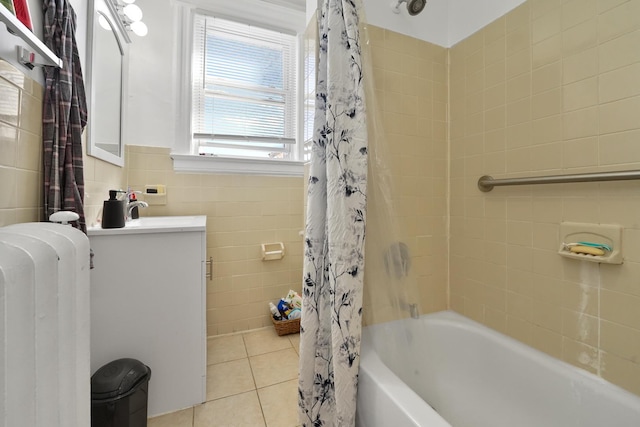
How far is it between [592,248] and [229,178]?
1.99 m

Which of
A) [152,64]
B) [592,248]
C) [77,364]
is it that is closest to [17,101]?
[77,364]

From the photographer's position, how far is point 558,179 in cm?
85

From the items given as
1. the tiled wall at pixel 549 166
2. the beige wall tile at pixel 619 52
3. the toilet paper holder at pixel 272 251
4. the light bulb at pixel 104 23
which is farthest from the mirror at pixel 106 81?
the beige wall tile at pixel 619 52

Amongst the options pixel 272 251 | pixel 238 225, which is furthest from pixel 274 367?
pixel 238 225

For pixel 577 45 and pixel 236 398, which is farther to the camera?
pixel 236 398

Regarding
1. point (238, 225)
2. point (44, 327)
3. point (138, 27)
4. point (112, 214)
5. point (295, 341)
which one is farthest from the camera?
point (238, 225)

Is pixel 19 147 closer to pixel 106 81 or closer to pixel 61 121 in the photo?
pixel 61 121

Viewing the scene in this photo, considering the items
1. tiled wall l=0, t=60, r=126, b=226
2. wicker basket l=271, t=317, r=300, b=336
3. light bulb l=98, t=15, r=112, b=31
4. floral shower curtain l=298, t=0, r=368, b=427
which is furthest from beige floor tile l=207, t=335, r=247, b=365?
light bulb l=98, t=15, r=112, b=31

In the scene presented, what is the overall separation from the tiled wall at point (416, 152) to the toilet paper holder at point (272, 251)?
114 cm

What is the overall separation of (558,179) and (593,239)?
0.22 m

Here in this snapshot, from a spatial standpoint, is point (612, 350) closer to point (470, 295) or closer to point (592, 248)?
point (592, 248)

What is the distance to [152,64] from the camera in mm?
1799

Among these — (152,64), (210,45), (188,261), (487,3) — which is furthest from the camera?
(210,45)

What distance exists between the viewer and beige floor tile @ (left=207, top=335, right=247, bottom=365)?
1663 mm
